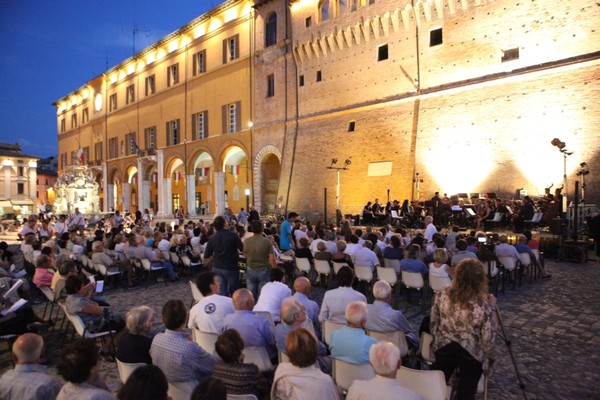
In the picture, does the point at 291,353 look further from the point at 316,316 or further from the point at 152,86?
the point at 152,86

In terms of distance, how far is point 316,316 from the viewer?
4617 mm

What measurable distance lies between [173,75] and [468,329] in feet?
108

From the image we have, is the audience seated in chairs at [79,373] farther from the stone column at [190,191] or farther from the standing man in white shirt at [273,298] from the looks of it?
the stone column at [190,191]

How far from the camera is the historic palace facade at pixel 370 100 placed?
15.1 meters

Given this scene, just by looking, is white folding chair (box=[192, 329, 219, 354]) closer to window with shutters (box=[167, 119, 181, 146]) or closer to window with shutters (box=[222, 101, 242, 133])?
window with shutters (box=[222, 101, 242, 133])

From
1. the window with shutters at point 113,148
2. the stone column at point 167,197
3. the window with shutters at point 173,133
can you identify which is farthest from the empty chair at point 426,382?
the window with shutters at point 113,148

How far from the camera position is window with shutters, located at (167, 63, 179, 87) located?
105ft

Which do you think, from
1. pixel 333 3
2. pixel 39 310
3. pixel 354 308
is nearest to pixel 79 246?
pixel 39 310

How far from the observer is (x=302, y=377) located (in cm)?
260

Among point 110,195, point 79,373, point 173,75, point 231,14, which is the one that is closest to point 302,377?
point 79,373

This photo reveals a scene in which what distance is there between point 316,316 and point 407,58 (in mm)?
17033

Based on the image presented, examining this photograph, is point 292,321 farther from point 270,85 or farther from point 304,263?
point 270,85

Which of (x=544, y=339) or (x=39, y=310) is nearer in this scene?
(x=544, y=339)

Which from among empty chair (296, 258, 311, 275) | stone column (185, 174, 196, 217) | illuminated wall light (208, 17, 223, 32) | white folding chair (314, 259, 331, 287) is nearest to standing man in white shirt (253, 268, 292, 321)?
white folding chair (314, 259, 331, 287)
